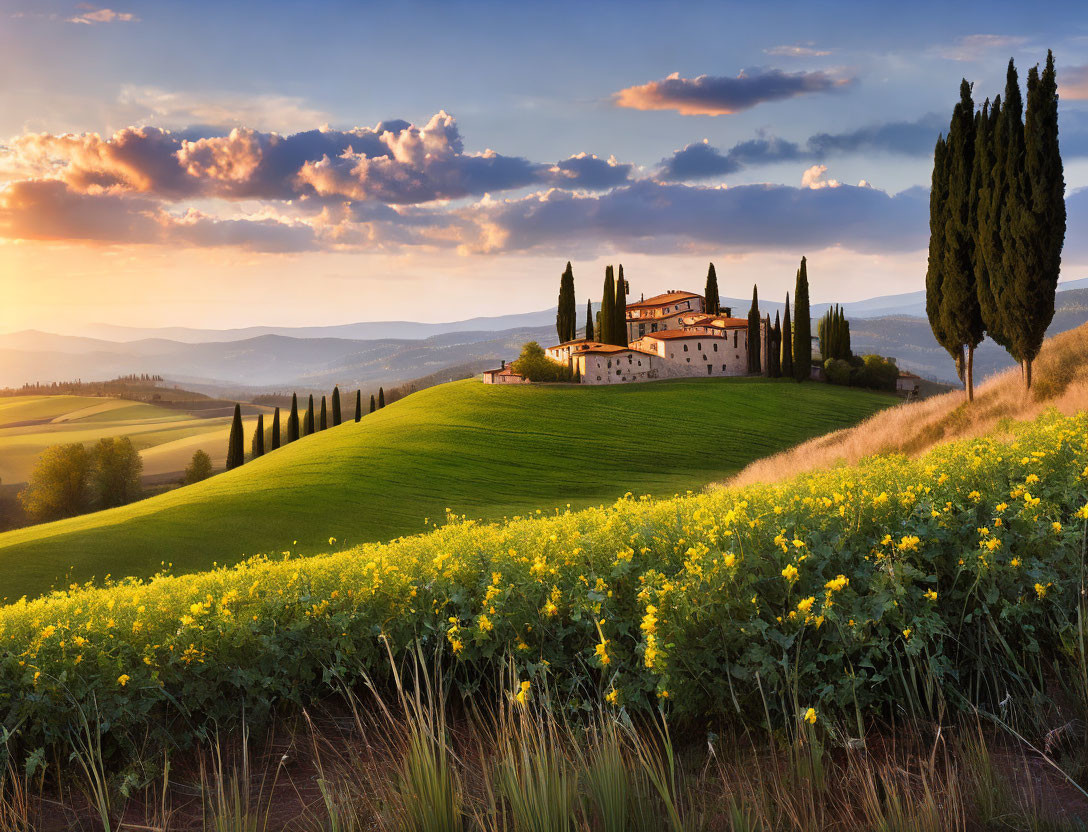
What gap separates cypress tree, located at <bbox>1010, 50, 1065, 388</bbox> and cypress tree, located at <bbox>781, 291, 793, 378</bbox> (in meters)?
42.5

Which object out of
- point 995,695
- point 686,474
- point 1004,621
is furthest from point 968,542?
point 686,474

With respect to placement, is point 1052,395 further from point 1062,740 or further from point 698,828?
point 698,828

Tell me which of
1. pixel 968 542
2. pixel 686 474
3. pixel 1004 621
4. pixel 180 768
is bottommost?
pixel 686 474

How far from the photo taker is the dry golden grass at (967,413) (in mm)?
21234

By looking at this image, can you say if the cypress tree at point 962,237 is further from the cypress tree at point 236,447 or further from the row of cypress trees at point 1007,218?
the cypress tree at point 236,447

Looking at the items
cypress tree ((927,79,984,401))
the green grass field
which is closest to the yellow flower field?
cypress tree ((927,79,984,401))

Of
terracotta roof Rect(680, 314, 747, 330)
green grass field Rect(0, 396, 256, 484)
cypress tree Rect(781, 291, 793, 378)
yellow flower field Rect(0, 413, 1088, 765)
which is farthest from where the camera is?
green grass field Rect(0, 396, 256, 484)

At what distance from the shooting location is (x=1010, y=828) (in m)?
3.76

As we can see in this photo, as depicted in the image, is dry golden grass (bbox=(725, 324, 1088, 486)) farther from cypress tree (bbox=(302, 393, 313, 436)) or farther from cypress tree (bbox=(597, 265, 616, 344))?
→ cypress tree (bbox=(302, 393, 313, 436))

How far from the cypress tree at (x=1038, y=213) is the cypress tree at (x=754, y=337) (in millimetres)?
42981

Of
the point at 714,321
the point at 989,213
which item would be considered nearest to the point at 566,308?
the point at 714,321

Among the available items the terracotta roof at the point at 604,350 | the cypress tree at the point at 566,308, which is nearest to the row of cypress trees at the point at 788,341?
the terracotta roof at the point at 604,350

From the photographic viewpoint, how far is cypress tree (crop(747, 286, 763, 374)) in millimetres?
68125

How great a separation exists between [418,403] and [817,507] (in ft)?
184
